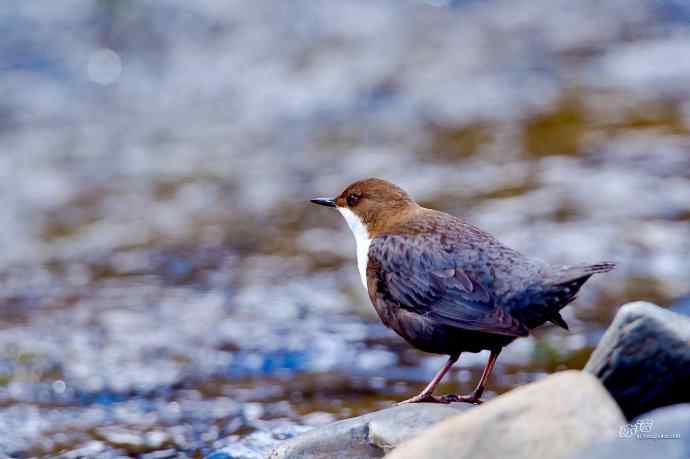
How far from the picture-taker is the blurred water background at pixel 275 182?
5.88m

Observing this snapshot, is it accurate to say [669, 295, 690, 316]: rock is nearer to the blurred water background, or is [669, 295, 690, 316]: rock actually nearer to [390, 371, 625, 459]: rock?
the blurred water background

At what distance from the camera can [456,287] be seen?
4027mm

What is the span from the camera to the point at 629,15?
12.9 metres

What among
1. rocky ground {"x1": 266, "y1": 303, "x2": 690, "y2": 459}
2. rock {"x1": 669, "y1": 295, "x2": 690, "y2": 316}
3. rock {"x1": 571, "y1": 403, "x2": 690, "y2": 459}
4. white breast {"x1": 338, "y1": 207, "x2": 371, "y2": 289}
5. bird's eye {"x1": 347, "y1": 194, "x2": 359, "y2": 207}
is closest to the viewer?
rock {"x1": 571, "y1": 403, "x2": 690, "y2": 459}

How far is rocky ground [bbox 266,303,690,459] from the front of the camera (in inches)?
101

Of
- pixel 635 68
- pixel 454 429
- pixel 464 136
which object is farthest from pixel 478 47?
pixel 454 429

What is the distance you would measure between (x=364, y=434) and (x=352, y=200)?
4.87 feet

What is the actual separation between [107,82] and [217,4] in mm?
1970

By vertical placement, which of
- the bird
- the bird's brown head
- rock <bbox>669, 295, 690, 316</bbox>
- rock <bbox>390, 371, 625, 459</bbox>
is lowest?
rock <bbox>669, 295, 690, 316</bbox>

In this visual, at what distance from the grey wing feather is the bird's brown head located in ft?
0.76

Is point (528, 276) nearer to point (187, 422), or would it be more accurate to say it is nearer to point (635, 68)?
point (187, 422)

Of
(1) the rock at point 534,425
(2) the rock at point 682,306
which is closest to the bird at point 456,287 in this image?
(1) the rock at point 534,425

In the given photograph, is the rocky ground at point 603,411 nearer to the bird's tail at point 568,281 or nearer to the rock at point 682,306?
the bird's tail at point 568,281

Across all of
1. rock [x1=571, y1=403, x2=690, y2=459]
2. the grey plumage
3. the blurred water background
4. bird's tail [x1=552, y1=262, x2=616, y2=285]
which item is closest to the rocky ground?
rock [x1=571, y1=403, x2=690, y2=459]
